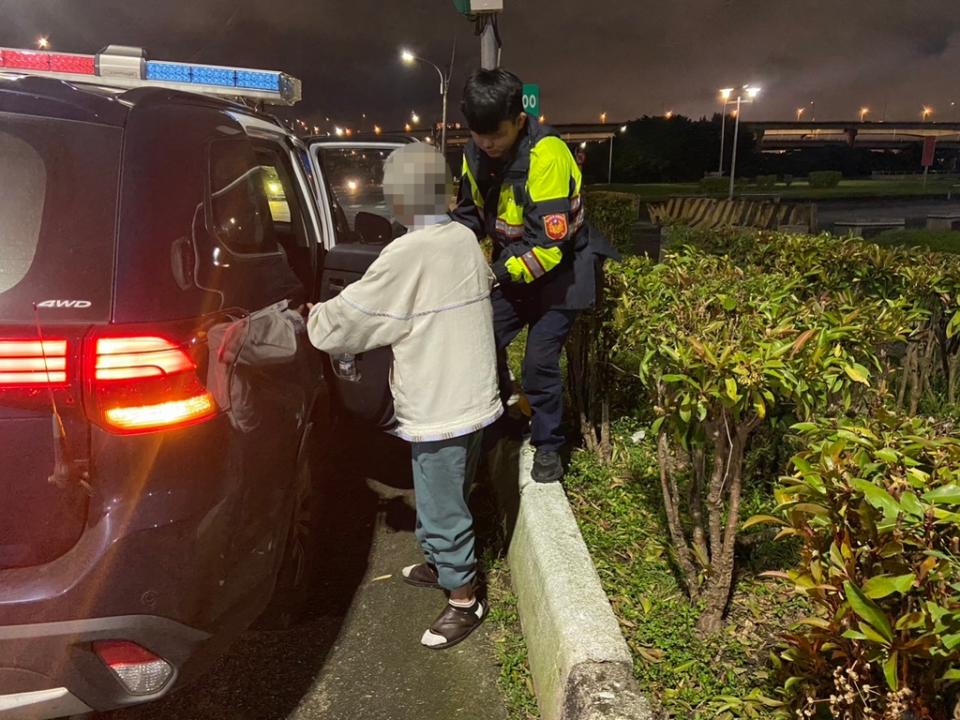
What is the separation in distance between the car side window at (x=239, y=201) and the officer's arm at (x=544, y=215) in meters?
0.98

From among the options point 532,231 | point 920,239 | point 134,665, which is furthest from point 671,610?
point 920,239

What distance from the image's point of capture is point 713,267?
3686 mm

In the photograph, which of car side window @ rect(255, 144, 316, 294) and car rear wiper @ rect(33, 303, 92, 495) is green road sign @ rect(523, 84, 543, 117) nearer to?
car side window @ rect(255, 144, 316, 294)

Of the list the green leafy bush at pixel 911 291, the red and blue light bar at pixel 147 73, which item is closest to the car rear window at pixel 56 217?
the red and blue light bar at pixel 147 73

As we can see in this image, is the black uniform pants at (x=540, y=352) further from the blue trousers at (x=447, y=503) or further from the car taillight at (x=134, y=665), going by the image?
the car taillight at (x=134, y=665)

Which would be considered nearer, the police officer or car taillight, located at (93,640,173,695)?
car taillight, located at (93,640,173,695)

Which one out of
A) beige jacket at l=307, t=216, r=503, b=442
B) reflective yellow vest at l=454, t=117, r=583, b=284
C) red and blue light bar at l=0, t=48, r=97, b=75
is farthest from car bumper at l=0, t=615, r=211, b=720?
red and blue light bar at l=0, t=48, r=97, b=75

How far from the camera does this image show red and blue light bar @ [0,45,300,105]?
4.18 m

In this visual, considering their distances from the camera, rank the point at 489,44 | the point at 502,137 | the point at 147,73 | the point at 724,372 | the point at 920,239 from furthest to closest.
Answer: the point at 920,239
the point at 489,44
the point at 147,73
the point at 502,137
the point at 724,372

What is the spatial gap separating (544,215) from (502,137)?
15.1 inches

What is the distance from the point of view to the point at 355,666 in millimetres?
2764

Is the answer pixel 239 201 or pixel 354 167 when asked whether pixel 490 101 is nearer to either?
pixel 239 201

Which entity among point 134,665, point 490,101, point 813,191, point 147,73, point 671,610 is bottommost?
point 671,610

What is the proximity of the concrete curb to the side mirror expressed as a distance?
163 centimetres
